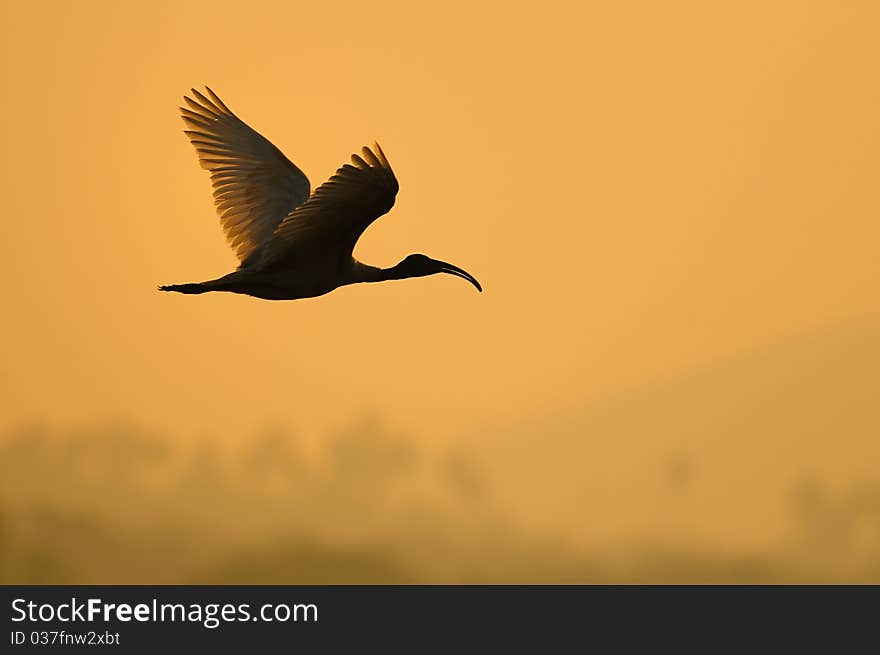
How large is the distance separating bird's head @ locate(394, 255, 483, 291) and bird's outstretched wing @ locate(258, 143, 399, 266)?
118cm

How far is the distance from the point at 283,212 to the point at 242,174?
0.72 metres

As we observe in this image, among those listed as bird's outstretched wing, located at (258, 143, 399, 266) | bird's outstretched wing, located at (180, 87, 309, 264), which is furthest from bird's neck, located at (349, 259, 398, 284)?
bird's outstretched wing, located at (180, 87, 309, 264)

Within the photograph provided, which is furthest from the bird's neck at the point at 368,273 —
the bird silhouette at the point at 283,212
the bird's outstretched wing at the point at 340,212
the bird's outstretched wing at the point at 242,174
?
the bird's outstretched wing at the point at 242,174

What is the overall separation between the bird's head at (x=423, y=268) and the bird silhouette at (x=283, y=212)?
0.01 meters

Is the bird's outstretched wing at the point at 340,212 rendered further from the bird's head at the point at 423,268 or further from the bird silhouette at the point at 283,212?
the bird's head at the point at 423,268

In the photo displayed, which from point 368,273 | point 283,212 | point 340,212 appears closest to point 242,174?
point 283,212

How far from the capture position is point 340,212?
1358cm

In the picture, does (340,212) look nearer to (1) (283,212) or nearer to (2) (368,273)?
(2) (368,273)

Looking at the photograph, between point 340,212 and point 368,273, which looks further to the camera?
point 368,273

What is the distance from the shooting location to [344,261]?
596 inches

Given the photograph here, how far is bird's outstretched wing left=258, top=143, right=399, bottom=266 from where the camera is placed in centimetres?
1273

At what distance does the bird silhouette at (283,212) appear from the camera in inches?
518

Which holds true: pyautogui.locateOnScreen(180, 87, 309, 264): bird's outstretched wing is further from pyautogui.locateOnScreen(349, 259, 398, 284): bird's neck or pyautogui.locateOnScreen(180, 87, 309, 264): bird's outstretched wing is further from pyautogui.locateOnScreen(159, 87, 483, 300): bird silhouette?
pyautogui.locateOnScreen(349, 259, 398, 284): bird's neck

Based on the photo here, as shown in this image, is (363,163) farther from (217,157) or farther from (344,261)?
(217,157)
